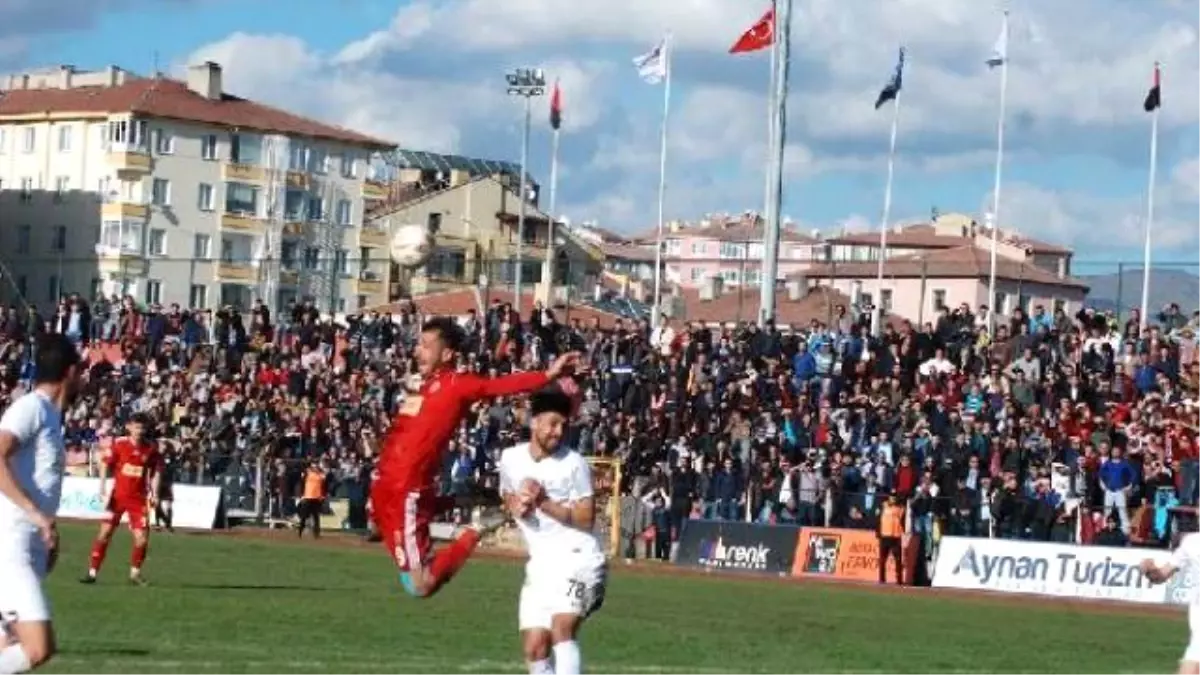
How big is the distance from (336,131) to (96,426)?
68878 mm

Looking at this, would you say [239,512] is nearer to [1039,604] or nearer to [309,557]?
[309,557]

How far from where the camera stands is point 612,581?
36125 millimetres

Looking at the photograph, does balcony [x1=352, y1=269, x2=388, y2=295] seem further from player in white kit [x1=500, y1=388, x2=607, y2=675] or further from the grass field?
player in white kit [x1=500, y1=388, x2=607, y2=675]

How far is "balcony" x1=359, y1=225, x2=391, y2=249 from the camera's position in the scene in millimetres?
124562

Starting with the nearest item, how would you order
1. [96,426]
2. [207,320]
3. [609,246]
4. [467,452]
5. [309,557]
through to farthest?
1. [309,557]
2. [467,452]
3. [96,426]
4. [207,320]
5. [609,246]

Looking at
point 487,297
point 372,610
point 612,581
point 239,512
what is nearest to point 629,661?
point 372,610

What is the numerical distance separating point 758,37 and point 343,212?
68695 mm

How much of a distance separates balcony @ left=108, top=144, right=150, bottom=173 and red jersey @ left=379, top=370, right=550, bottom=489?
101 m

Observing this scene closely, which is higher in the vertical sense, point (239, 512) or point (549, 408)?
point (549, 408)

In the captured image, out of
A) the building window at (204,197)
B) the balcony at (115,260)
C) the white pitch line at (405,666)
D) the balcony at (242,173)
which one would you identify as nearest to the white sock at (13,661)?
the white pitch line at (405,666)

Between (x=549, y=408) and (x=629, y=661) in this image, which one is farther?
(x=629, y=661)

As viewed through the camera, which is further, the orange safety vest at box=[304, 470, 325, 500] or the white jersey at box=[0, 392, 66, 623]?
the orange safety vest at box=[304, 470, 325, 500]

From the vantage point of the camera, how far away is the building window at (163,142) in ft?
378

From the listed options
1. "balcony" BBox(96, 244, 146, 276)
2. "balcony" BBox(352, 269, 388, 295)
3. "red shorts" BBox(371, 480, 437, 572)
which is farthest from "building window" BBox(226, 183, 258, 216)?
"red shorts" BBox(371, 480, 437, 572)
